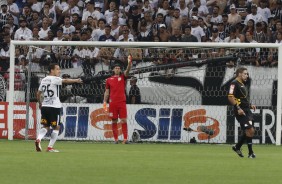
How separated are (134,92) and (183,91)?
143 cm

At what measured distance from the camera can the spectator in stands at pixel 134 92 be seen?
84.7 ft

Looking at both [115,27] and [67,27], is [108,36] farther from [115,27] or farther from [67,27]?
[67,27]

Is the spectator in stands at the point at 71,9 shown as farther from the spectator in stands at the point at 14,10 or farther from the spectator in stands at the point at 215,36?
the spectator in stands at the point at 215,36

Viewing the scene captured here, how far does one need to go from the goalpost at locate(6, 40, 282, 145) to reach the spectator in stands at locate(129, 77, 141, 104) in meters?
0.13

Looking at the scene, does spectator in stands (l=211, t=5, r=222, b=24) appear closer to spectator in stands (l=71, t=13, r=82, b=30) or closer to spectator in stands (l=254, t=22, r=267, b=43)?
spectator in stands (l=254, t=22, r=267, b=43)

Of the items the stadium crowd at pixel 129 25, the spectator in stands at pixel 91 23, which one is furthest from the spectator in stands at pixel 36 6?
the spectator in stands at pixel 91 23

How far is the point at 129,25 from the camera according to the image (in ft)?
97.4

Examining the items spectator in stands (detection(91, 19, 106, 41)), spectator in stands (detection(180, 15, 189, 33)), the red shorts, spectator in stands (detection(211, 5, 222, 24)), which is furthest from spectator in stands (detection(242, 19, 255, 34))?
the red shorts

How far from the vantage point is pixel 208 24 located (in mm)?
28750

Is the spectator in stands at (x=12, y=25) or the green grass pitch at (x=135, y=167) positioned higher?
the spectator in stands at (x=12, y=25)

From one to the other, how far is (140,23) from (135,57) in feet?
10.3

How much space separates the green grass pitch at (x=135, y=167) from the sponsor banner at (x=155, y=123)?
12.8 ft

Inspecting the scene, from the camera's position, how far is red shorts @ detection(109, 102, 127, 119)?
24.6 metres

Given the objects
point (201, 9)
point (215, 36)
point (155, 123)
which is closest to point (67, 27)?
point (201, 9)
